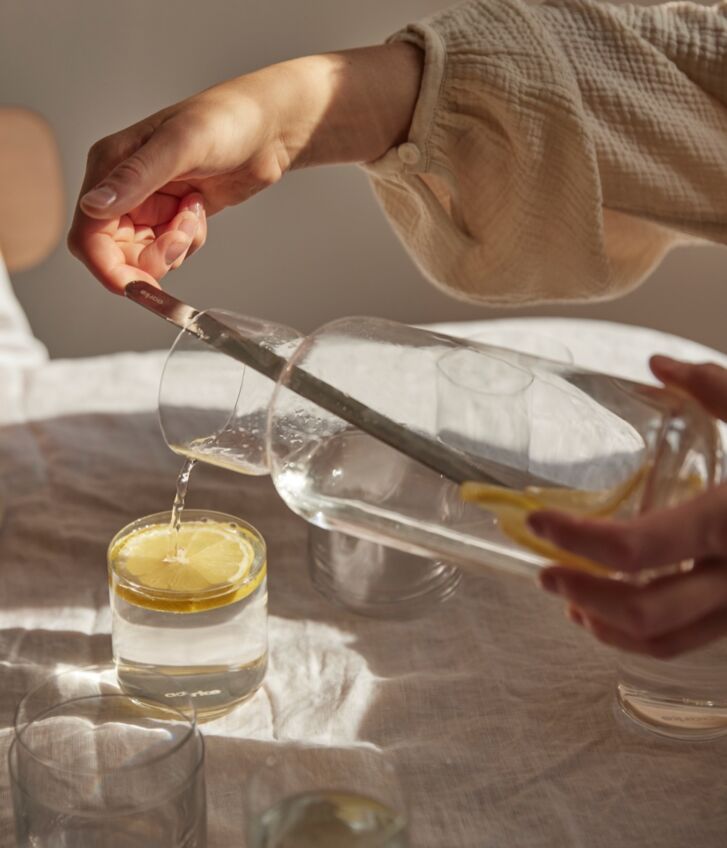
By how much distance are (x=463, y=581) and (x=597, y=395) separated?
0.70 ft

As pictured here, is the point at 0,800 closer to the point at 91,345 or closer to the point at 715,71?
the point at 715,71

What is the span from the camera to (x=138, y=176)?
22.9 inches

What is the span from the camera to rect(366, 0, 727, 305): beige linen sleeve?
0.73 m

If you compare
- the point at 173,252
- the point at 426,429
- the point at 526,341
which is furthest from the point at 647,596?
the point at 526,341

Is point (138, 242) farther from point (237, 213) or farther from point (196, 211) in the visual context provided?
point (237, 213)

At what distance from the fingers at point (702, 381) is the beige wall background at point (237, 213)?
88cm

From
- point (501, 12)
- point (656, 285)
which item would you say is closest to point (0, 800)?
point (501, 12)

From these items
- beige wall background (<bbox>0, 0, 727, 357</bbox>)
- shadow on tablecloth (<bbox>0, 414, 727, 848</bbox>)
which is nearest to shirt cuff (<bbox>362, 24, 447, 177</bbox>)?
shadow on tablecloth (<bbox>0, 414, 727, 848</bbox>)

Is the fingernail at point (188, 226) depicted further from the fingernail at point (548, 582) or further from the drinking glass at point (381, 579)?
the fingernail at point (548, 582)

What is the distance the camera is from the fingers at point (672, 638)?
42cm

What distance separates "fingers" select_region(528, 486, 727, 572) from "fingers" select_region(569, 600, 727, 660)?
4 centimetres

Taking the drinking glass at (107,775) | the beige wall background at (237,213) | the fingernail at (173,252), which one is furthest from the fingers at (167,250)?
the beige wall background at (237,213)

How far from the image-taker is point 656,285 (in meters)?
1.45

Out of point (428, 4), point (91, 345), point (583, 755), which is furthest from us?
point (91, 345)
